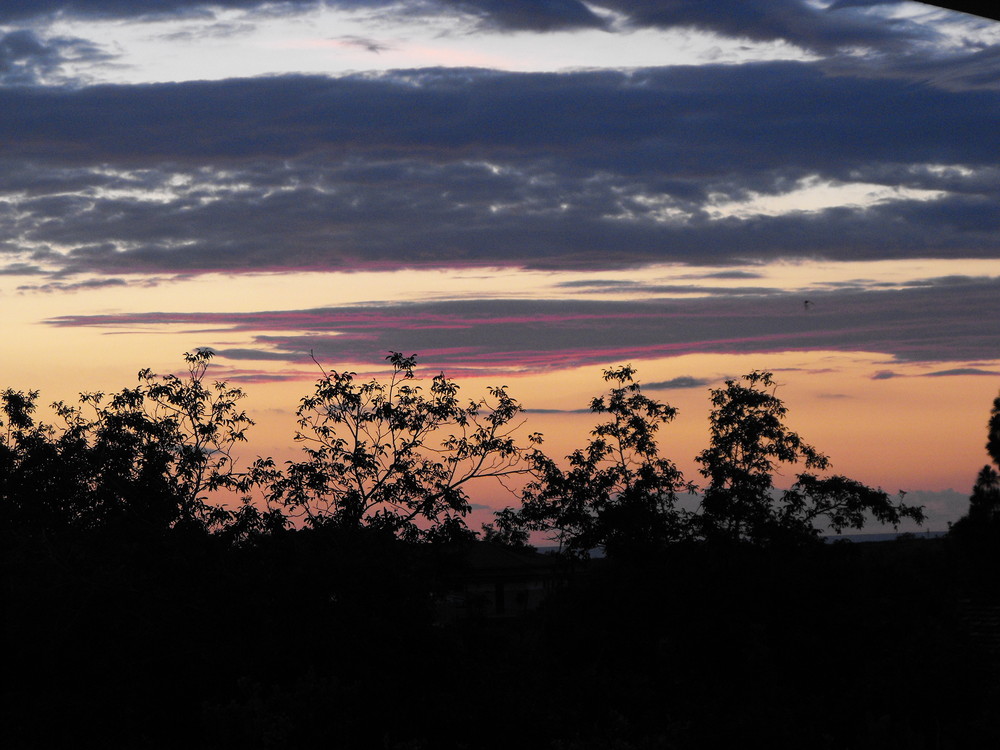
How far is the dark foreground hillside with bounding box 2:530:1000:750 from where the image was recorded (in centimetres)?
1052

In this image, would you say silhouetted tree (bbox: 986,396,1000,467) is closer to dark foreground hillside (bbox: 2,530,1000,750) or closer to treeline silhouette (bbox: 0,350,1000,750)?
treeline silhouette (bbox: 0,350,1000,750)

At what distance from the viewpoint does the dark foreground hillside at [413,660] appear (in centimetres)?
1052

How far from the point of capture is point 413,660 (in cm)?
1288

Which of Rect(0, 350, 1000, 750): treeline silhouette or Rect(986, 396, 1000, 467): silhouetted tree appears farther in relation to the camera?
Rect(986, 396, 1000, 467): silhouetted tree

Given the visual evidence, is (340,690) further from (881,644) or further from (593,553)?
(593,553)

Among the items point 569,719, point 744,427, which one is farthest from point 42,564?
point 744,427

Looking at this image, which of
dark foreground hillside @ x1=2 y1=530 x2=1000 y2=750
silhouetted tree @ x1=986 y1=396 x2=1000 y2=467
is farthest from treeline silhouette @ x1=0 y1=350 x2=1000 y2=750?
silhouetted tree @ x1=986 y1=396 x2=1000 y2=467

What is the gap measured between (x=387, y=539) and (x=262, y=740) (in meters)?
6.72

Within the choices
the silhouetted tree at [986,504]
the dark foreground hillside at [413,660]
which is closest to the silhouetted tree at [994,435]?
the silhouetted tree at [986,504]

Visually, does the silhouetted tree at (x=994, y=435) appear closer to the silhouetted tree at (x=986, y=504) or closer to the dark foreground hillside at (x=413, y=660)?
the silhouetted tree at (x=986, y=504)

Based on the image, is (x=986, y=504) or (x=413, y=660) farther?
(x=986, y=504)

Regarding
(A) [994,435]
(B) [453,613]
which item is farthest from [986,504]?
(B) [453,613]

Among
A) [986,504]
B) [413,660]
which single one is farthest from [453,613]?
[986,504]

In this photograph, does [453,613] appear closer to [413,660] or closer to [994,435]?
[413,660]
